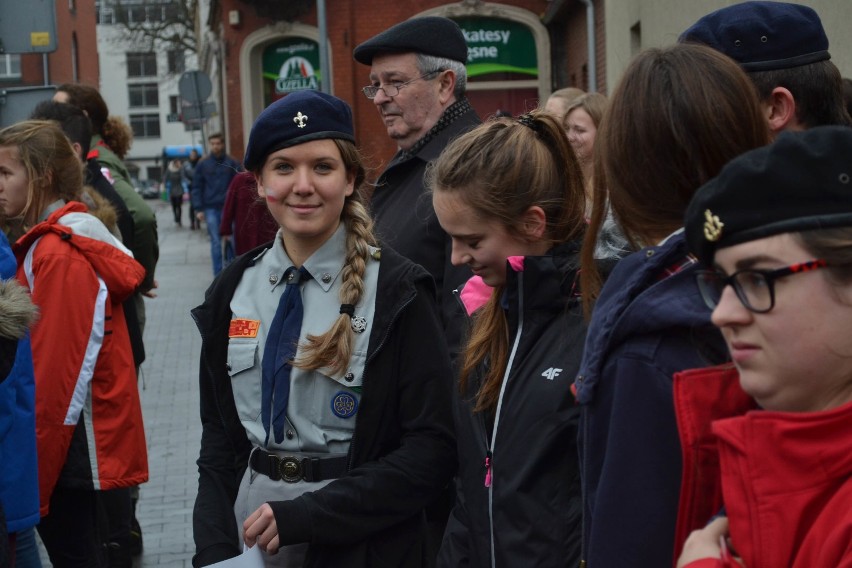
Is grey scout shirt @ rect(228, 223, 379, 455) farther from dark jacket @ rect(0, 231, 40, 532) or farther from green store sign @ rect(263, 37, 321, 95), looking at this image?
green store sign @ rect(263, 37, 321, 95)

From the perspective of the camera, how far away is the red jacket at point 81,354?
4.82 meters

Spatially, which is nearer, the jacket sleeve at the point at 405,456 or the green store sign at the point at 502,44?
the jacket sleeve at the point at 405,456

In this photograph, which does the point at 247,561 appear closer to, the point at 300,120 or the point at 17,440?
Answer: the point at 300,120

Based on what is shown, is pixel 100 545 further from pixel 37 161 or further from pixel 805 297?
pixel 805 297

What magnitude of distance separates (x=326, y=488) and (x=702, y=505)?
134cm

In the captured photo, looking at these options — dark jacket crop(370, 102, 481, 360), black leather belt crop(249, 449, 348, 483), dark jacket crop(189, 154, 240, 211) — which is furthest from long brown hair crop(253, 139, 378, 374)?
dark jacket crop(189, 154, 240, 211)

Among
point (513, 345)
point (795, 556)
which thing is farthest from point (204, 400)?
point (795, 556)

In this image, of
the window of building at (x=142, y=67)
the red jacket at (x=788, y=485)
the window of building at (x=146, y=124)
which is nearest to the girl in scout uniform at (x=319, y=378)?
the red jacket at (x=788, y=485)

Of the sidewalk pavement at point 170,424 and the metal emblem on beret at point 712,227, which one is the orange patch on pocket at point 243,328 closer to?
the metal emblem on beret at point 712,227

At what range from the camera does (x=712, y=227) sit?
1603mm

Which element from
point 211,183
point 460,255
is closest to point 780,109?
point 460,255

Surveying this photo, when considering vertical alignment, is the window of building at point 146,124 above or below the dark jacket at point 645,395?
above

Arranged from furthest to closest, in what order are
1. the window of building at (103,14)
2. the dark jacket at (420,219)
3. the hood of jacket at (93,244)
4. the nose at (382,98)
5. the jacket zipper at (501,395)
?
the window of building at (103,14) → the hood of jacket at (93,244) → the nose at (382,98) → the dark jacket at (420,219) → the jacket zipper at (501,395)

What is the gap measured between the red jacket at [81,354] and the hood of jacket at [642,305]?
10.9 ft
